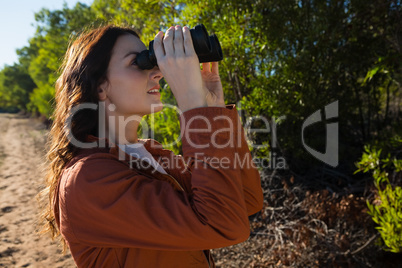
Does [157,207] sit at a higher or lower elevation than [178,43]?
lower

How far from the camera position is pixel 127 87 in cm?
115

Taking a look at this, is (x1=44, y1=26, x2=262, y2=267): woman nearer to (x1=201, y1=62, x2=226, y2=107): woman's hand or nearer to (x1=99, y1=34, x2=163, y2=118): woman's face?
(x1=99, y1=34, x2=163, y2=118): woman's face

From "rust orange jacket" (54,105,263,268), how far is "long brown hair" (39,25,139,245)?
246 millimetres

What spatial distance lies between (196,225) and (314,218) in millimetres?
2701

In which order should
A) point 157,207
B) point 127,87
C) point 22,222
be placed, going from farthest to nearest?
1. point 22,222
2. point 127,87
3. point 157,207

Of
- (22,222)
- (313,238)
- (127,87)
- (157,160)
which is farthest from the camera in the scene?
Result: (22,222)

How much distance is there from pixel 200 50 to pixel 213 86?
265 millimetres

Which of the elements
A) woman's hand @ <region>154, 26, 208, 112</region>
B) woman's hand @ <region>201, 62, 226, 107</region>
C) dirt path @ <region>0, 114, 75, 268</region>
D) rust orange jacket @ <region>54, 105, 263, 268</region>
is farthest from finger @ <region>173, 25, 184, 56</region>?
dirt path @ <region>0, 114, 75, 268</region>

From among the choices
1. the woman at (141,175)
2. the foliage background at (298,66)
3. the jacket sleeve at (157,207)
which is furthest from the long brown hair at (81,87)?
the foliage background at (298,66)

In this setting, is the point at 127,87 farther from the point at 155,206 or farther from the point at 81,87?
the point at 155,206

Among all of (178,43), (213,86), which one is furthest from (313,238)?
(178,43)

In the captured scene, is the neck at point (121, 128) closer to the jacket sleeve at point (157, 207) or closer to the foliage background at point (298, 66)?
the jacket sleeve at point (157, 207)

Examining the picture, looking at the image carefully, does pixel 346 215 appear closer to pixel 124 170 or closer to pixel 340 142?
pixel 340 142

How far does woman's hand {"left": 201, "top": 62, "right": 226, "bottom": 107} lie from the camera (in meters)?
1.27
